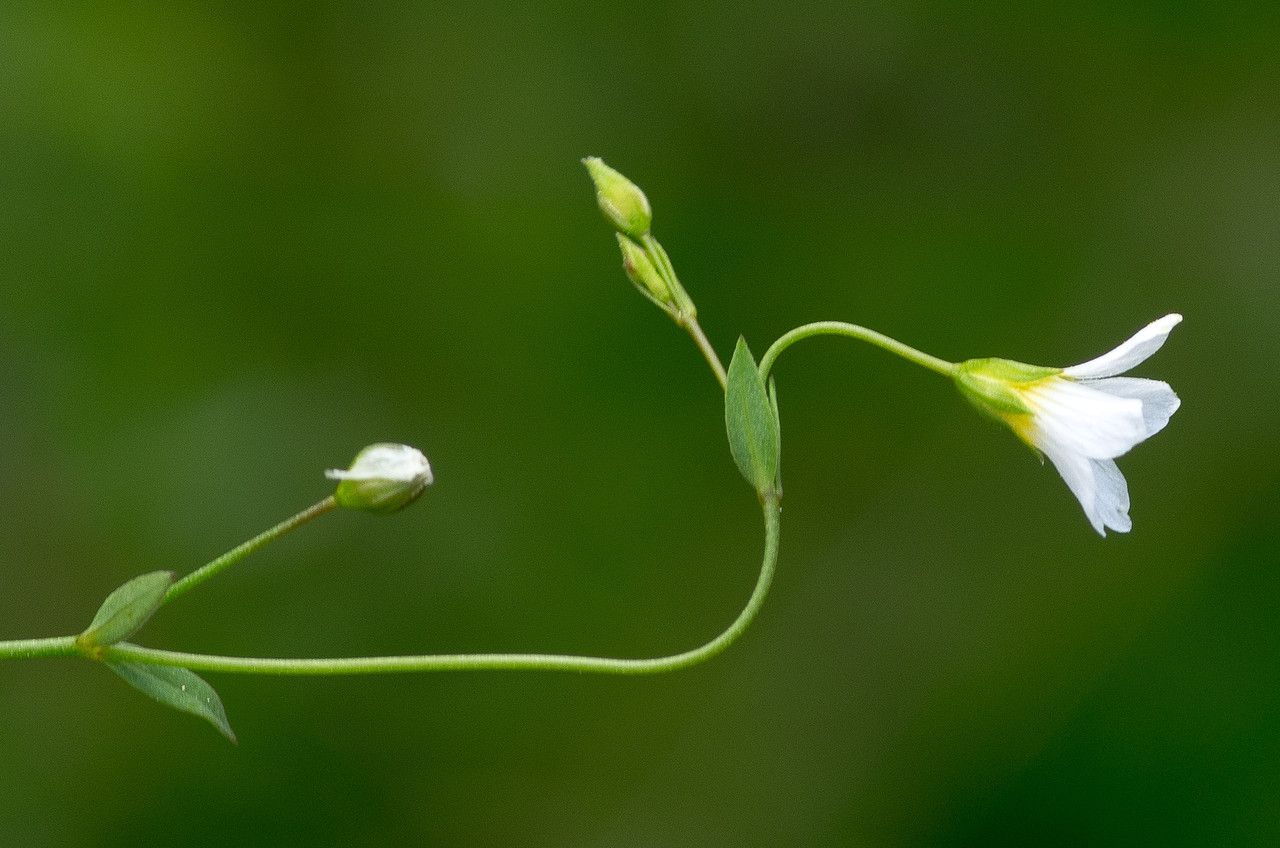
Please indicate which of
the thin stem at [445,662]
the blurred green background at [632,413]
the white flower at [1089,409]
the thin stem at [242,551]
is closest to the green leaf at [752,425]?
the thin stem at [445,662]

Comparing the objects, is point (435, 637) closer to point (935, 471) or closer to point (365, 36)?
point (935, 471)

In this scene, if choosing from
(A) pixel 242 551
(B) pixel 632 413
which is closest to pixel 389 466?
(A) pixel 242 551

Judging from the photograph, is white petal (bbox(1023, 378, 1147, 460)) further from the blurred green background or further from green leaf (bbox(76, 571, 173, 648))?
the blurred green background

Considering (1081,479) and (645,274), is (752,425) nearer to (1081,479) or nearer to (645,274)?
(645,274)

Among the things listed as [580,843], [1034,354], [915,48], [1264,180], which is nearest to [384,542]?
[580,843]

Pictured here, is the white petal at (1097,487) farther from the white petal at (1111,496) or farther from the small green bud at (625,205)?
the small green bud at (625,205)

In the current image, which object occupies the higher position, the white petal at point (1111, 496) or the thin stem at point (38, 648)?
the thin stem at point (38, 648)

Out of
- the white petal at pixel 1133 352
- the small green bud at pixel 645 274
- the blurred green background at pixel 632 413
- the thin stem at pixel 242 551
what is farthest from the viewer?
the blurred green background at pixel 632 413
